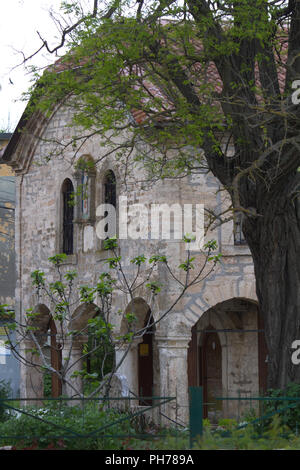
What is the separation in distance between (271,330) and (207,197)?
5238mm

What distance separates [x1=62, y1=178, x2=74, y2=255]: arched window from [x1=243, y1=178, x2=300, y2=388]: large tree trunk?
26.9ft

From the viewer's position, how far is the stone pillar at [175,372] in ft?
48.5

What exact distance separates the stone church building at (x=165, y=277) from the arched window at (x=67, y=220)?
0.02 metres

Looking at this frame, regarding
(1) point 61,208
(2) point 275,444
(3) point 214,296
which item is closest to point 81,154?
(1) point 61,208

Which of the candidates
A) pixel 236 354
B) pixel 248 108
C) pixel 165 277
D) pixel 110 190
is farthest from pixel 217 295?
pixel 248 108

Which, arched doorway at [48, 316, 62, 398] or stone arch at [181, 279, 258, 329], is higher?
stone arch at [181, 279, 258, 329]

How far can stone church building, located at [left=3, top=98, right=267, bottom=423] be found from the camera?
15219 mm

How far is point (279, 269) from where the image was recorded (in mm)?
10594

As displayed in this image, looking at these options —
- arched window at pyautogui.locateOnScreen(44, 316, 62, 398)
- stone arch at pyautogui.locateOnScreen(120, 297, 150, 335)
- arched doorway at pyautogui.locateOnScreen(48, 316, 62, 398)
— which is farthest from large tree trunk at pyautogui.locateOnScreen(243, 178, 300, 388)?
arched doorway at pyautogui.locateOnScreen(48, 316, 62, 398)

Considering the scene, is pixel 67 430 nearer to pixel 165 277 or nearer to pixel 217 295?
pixel 165 277

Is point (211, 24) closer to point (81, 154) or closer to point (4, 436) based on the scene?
point (4, 436)

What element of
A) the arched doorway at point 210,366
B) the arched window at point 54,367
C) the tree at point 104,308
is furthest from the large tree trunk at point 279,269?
the arched window at point 54,367

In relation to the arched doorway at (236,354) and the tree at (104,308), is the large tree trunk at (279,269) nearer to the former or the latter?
the tree at (104,308)

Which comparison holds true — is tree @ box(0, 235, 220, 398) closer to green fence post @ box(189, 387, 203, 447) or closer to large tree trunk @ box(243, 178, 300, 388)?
large tree trunk @ box(243, 178, 300, 388)
